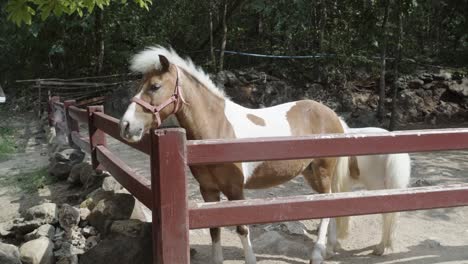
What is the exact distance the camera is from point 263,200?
92.7 inches

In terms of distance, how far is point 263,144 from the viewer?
7.50ft

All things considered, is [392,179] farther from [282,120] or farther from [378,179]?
[282,120]

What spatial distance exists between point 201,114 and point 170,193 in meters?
1.52

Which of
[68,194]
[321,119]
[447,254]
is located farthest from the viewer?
[68,194]

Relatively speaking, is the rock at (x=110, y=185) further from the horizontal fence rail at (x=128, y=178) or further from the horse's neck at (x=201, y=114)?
the horse's neck at (x=201, y=114)

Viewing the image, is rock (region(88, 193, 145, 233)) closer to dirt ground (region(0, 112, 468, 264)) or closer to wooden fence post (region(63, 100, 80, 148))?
dirt ground (region(0, 112, 468, 264))

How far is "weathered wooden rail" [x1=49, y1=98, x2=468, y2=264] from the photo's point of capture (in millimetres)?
2178

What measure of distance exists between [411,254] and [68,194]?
4.00 m

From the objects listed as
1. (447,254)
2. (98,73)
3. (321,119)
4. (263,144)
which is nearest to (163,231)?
(263,144)

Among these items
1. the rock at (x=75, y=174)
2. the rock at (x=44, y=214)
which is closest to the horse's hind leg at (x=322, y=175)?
the rock at (x=44, y=214)

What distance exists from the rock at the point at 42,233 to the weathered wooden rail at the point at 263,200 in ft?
5.69

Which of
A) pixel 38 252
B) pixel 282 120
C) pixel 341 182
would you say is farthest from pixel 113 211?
pixel 341 182

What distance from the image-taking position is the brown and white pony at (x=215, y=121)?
338cm

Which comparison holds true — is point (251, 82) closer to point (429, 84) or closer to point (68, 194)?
point (429, 84)
